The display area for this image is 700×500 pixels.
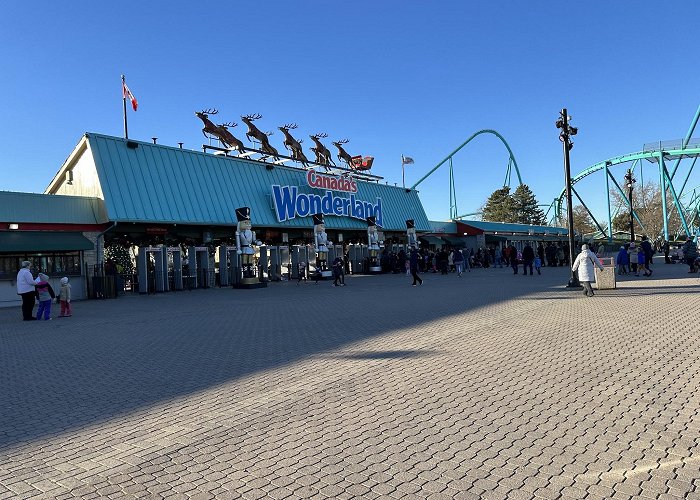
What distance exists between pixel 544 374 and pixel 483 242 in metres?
44.7

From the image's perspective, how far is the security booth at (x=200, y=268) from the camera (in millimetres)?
28094

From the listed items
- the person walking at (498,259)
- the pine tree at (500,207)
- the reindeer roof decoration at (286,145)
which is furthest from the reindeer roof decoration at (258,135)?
the pine tree at (500,207)

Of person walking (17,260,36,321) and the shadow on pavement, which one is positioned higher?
person walking (17,260,36,321)

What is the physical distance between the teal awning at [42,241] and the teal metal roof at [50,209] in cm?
57

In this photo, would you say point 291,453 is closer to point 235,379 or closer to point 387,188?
point 235,379

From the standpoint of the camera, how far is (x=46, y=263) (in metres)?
22.3

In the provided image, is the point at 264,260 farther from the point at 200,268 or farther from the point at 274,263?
the point at 200,268

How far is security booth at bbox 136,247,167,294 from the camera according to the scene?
2566cm

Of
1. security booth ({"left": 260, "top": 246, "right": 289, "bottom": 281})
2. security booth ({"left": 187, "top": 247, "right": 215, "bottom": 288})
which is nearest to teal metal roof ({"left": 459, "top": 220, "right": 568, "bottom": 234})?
security booth ({"left": 260, "top": 246, "right": 289, "bottom": 281})

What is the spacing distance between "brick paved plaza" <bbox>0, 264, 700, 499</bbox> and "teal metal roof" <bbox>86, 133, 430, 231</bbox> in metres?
14.1

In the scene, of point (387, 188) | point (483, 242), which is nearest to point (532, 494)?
point (387, 188)

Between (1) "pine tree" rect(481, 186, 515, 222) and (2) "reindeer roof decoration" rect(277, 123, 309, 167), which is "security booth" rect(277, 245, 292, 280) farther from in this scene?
(1) "pine tree" rect(481, 186, 515, 222)

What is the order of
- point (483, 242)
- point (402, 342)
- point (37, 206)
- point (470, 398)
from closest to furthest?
point (470, 398) < point (402, 342) < point (37, 206) < point (483, 242)

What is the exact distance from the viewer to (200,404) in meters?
6.02
